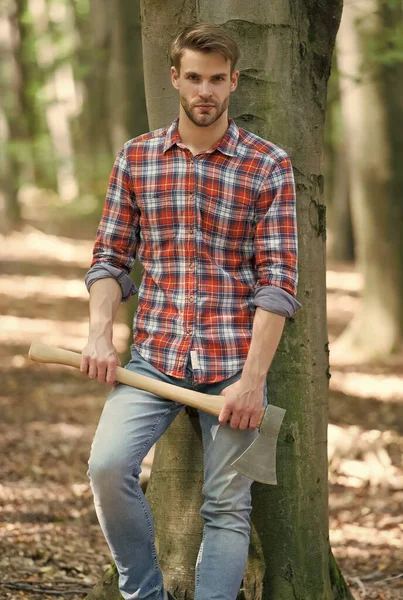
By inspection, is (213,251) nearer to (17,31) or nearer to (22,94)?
(17,31)

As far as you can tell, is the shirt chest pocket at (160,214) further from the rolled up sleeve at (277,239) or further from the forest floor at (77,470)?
the forest floor at (77,470)

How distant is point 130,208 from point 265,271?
22.5 inches

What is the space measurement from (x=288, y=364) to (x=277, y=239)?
641mm

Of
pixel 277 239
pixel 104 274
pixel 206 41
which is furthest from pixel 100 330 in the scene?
pixel 206 41

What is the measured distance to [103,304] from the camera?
337cm

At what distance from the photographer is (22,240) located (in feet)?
71.3

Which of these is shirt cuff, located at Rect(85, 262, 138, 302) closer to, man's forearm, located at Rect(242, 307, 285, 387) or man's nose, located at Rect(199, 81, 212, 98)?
man's forearm, located at Rect(242, 307, 285, 387)

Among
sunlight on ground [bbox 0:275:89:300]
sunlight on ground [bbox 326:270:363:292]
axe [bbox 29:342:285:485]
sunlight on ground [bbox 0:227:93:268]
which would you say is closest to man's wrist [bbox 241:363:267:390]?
axe [bbox 29:342:285:485]

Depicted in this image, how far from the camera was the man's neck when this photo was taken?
3289 millimetres

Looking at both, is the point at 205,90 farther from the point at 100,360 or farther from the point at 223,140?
the point at 100,360

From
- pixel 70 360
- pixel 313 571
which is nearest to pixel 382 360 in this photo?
pixel 313 571

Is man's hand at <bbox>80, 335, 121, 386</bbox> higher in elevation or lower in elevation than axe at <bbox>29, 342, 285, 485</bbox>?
higher

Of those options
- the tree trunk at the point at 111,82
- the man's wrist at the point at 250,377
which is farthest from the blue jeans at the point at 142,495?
the tree trunk at the point at 111,82

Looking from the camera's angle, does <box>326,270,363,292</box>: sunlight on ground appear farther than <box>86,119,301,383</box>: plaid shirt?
Yes
